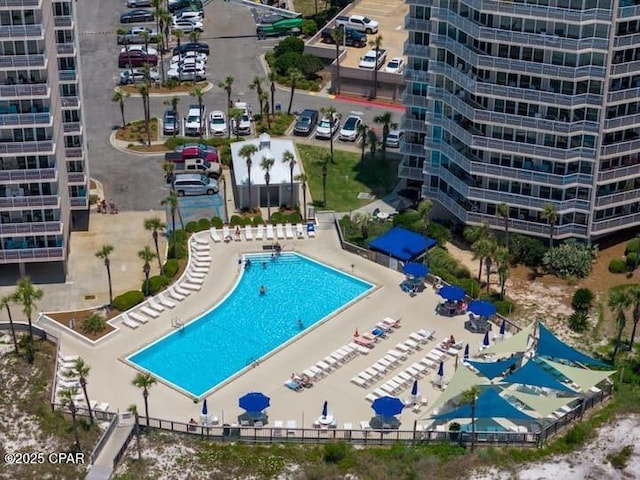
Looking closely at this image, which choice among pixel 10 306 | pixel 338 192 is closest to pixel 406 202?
pixel 338 192

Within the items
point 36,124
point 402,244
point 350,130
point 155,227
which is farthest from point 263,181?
point 36,124

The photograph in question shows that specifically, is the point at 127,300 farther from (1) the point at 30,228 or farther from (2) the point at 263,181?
(2) the point at 263,181

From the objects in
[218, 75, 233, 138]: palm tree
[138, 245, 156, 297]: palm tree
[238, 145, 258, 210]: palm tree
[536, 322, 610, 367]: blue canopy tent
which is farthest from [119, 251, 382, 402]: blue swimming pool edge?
[218, 75, 233, 138]: palm tree

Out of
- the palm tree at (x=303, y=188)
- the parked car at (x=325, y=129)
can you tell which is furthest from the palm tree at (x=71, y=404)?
the parked car at (x=325, y=129)

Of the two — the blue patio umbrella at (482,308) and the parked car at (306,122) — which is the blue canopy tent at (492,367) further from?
the parked car at (306,122)

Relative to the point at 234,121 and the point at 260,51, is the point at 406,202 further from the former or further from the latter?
the point at 260,51

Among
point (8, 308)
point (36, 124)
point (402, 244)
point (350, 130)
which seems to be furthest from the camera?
point (350, 130)
